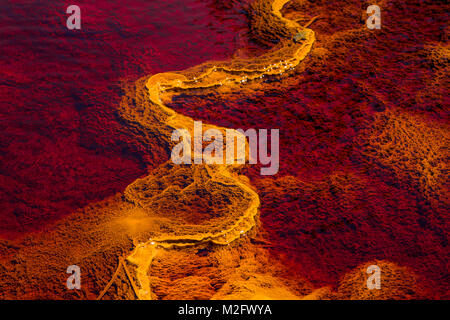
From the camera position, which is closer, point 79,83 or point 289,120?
point 289,120

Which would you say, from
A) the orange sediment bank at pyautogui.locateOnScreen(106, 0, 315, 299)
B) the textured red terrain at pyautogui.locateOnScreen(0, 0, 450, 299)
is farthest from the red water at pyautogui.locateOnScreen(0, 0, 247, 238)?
the orange sediment bank at pyautogui.locateOnScreen(106, 0, 315, 299)

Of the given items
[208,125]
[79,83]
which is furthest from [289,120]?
[79,83]

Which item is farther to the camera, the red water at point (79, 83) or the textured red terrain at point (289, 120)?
the red water at point (79, 83)

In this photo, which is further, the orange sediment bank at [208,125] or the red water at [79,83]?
the red water at [79,83]

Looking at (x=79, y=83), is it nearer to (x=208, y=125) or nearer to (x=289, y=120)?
(x=208, y=125)

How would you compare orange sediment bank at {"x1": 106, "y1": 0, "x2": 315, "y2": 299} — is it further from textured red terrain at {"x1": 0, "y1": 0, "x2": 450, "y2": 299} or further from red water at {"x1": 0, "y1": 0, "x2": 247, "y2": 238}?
red water at {"x1": 0, "y1": 0, "x2": 247, "y2": 238}

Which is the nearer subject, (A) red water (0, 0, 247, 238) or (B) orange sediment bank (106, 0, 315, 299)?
(B) orange sediment bank (106, 0, 315, 299)

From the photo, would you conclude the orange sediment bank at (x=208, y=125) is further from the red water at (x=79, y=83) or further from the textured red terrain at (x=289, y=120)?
the red water at (x=79, y=83)

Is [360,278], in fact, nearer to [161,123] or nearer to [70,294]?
[70,294]

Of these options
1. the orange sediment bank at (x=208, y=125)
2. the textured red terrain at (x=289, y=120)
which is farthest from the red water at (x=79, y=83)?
the orange sediment bank at (x=208, y=125)
